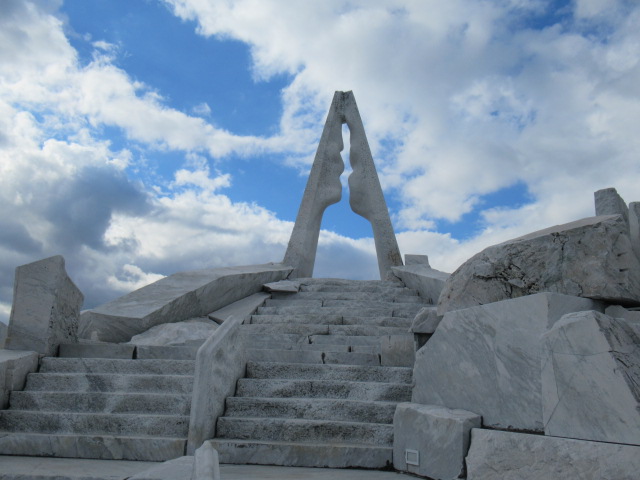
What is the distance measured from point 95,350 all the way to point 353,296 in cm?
400

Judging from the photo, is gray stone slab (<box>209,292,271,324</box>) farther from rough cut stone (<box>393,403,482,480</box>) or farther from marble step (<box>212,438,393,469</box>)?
rough cut stone (<box>393,403,482,480</box>)

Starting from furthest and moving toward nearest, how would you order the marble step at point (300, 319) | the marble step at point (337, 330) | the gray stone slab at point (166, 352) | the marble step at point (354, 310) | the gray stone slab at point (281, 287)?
the gray stone slab at point (281, 287), the marble step at point (354, 310), the marble step at point (300, 319), the marble step at point (337, 330), the gray stone slab at point (166, 352)

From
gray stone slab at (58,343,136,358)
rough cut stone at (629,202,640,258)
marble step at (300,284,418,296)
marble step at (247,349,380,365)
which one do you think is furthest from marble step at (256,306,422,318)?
rough cut stone at (629,202,640,258)

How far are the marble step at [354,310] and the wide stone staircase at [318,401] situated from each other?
2.84 feet

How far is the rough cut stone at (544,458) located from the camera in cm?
202

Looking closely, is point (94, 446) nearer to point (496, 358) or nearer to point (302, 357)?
point (302, 357)

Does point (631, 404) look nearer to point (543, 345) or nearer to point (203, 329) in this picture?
point (543, 345)

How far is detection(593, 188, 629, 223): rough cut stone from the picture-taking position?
4.63 metres

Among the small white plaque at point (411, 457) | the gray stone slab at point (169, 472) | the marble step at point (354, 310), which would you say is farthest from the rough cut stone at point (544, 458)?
the marble step at point (354, 310)

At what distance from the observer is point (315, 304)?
7.76 metres

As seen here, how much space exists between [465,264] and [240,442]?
6.27ft

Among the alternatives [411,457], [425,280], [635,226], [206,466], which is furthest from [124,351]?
[425,280]

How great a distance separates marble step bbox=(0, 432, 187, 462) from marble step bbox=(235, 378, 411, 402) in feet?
2.54

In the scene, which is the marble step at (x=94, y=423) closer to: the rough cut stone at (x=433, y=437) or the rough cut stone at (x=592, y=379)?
the rough cut stone at (x=433, y=437)
